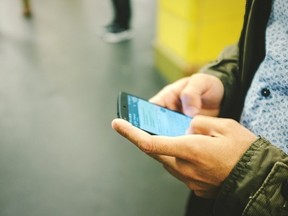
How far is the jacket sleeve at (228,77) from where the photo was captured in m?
0.71

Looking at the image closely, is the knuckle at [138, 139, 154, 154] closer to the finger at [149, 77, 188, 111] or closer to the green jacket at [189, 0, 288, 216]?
the green jacket at [189, 0, 288, 216]

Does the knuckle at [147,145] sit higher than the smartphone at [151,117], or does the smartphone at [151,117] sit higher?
the knuckle at [147,145]

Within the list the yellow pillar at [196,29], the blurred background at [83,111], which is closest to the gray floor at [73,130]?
the blurred background at [83,111]

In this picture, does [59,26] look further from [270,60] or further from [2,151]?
[270,60]

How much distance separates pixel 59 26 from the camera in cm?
360

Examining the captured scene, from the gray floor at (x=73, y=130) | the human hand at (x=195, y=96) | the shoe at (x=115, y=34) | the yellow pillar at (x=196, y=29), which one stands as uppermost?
the human hand at (x=195, y=96)

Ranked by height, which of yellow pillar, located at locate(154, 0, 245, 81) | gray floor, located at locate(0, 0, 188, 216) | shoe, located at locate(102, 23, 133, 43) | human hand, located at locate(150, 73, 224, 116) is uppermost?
human hand, located at locate(150, 73, 224, 116)

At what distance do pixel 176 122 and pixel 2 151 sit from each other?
128cm

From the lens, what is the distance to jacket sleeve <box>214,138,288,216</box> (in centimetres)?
46

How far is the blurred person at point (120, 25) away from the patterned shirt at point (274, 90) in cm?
269

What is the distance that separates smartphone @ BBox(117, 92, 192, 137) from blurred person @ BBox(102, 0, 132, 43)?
2.60 m

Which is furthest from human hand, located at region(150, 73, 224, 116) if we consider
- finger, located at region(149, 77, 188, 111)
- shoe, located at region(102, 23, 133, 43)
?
shoe, located at region(102, 23, 133, 43)

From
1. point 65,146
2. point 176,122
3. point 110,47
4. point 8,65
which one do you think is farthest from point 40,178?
point 110,47

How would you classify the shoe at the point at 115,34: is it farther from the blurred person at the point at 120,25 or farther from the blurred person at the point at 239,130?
the blurred person at the point at 239,130
